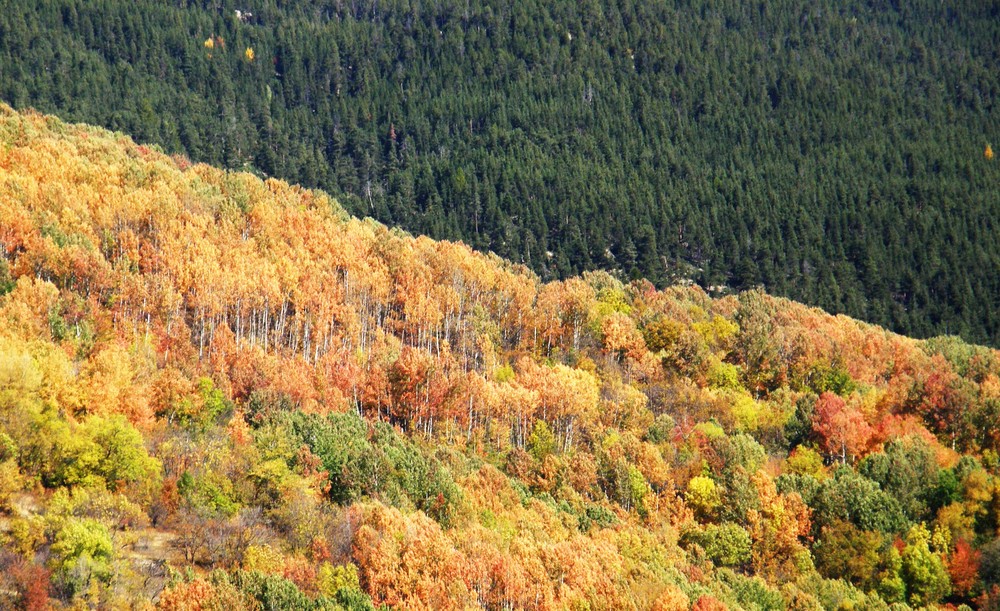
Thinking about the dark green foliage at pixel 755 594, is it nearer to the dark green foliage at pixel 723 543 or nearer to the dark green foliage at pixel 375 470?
the dark green foliage at pixel 723 543

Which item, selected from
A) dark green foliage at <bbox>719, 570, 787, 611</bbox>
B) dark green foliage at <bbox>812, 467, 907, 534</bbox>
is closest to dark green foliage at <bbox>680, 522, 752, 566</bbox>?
dark green foliage at <bbox>719, 570, 787, 611</bbox>

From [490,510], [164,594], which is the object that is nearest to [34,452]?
[164,594]

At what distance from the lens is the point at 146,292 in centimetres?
11675

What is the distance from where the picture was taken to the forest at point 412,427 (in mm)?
77375

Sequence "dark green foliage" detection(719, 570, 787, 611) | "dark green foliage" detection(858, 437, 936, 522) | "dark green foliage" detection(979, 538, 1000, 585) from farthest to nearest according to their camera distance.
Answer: "dark green foliage" detection(858, 437, 936, 522)
"dark green foliage" detection(979, 538, 1000, 585)
"dark green foliage" detection(719, 570, 787, 611)

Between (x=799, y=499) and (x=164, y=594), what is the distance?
6366 centimetres

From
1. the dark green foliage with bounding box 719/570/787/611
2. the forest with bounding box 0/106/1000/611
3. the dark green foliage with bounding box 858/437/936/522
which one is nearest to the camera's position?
the forest with bounding box 0/106/1000/611

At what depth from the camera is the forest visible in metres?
77.4

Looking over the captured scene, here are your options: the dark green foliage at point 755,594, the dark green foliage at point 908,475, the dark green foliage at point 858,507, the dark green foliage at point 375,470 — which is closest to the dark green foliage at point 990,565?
the dark green foliage at point 858,507

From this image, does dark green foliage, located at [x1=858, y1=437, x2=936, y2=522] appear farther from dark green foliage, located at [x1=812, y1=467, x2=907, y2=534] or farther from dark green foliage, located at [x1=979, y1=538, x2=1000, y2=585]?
dark green foliage, located at [x1=979, y1=538, x2=1000, y2=585]

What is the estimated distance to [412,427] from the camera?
117500mm

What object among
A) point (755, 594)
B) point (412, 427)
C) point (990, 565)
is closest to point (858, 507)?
point (990, 565)

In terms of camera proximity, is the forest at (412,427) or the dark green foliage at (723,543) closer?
the forest at (412,427)

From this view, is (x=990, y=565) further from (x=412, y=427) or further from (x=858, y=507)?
(x=412, y=427)
